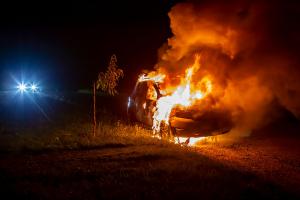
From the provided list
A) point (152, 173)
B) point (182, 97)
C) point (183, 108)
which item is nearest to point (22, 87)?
point (182, 97)

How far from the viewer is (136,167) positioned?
9.24 m

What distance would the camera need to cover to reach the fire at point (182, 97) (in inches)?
571

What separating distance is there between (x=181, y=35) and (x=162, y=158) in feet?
24.2

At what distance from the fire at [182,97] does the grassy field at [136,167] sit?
0.71m

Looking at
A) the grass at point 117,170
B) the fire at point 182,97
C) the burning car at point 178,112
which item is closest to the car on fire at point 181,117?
the burning car at point 178,112

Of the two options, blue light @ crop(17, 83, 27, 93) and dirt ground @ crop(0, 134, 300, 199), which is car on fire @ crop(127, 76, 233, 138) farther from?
blue light @ crop(17, 83, 27, 93)

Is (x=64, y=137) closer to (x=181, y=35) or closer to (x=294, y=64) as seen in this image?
(x=181, y=35)

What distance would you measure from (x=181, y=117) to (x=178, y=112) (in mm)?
247

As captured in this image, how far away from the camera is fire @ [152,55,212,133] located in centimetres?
1449

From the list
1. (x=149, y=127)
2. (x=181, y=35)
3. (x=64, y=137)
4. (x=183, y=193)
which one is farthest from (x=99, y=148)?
(x=181, y=35)

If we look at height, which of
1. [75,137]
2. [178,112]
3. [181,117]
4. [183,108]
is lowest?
[75,137]

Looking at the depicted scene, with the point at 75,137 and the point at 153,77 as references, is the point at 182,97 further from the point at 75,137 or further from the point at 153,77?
the point at 75,137

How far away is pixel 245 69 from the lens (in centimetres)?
1697

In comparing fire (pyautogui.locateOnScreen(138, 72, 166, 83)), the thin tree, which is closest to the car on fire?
fire (pyautogui.locateOnScreen(138, 72, 166, 83))
